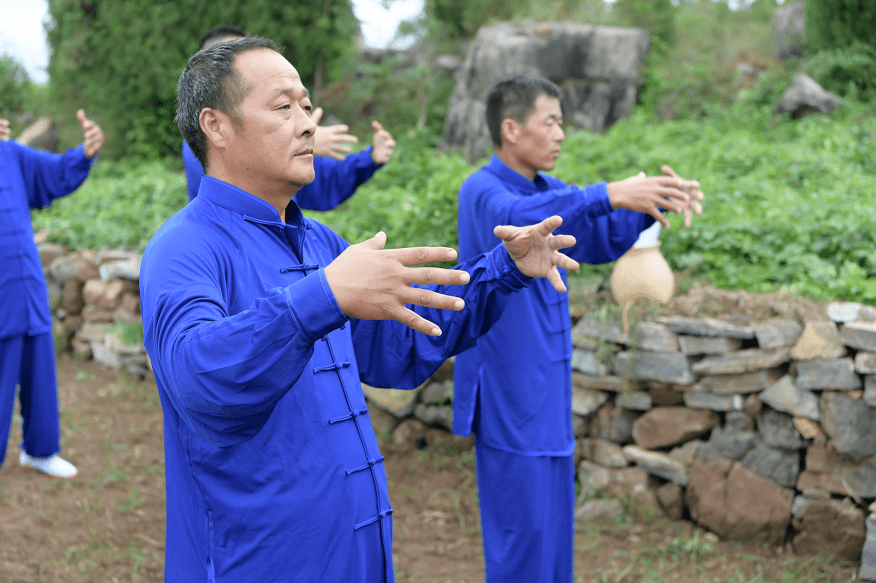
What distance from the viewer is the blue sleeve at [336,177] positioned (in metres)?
3.47

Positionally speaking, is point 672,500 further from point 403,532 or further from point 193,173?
point 193,173

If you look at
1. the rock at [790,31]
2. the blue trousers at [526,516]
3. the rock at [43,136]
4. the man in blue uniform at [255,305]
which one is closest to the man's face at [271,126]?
the man in blue uniform at [255,305]

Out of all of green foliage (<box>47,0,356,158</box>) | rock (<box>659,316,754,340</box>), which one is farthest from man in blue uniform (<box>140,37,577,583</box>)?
green foliage (<box>47,0,356,158</box>)

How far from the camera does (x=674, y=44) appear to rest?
12023 millimetres

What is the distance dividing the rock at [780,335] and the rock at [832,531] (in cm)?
79

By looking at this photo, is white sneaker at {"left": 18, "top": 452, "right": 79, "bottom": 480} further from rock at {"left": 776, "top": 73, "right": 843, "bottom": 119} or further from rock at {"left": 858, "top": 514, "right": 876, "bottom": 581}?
rock at {"left": 776, "top": 73, "right": 843, "bottom": 119}

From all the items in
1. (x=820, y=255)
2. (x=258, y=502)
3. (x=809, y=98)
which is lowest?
(x=258, y=502)

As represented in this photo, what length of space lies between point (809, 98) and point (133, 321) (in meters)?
8.17

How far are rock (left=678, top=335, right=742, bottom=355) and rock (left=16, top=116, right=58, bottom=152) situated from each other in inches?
411

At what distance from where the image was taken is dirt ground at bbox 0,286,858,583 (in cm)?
346

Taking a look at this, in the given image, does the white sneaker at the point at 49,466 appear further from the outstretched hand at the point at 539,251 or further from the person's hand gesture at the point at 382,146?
the outstretched hand at the point at 539,251

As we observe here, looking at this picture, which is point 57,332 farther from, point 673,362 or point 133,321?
point 673,362

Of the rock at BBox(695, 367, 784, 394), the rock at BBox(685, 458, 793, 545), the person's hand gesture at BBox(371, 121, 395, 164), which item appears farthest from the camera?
the rock at BBox(695, 367, 784, 394)

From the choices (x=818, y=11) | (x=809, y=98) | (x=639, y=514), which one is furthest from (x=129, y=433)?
(x=818, y=11)
